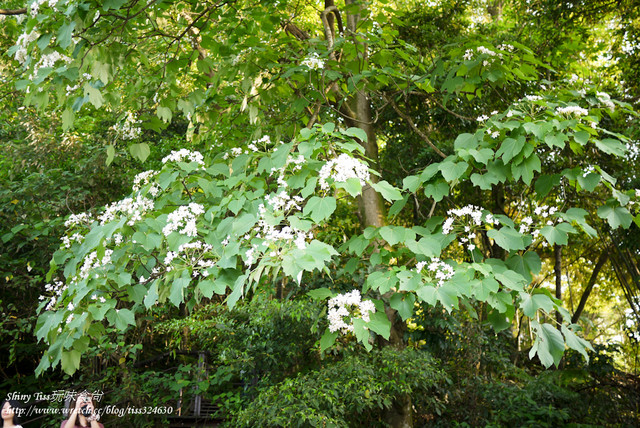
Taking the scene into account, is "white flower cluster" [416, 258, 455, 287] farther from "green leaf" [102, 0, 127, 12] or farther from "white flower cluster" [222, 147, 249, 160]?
"green leaf" [102, 0, 127, 12]

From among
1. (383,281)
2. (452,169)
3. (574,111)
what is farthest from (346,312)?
(574,111)

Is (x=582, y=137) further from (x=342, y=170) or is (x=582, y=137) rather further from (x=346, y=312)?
(x=346, y=312)

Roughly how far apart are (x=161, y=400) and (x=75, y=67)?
151 inches

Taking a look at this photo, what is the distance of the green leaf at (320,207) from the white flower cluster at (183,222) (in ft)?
1.55

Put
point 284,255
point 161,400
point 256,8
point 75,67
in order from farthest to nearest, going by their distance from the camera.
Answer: point 161,400 → point 256,8 → point 75,67 → point 284,255

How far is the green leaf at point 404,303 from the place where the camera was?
2053 mm

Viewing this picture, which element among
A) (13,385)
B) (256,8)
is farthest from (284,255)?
(13,385)

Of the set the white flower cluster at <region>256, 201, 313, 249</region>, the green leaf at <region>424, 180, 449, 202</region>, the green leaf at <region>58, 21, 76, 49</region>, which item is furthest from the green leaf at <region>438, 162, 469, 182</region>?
the green leaf at <region>58, 21, 76, 49</region>

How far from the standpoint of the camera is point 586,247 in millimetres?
7770

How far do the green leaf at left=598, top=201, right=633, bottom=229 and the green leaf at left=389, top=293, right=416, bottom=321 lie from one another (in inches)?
35.2

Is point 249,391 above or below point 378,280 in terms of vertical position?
below

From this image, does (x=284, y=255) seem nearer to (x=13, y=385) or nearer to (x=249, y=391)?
(x=249, y=391)

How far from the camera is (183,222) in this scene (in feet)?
7.19

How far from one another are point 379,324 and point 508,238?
0.64 m
